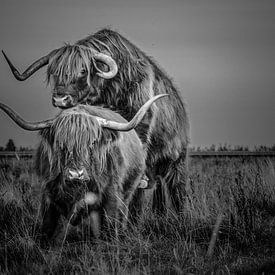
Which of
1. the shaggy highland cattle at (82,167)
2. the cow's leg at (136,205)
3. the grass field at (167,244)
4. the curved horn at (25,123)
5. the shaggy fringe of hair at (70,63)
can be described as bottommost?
the cow's leg at (136,205)

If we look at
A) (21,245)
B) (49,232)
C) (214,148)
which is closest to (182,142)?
(49,232)

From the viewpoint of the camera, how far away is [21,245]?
20.0 ft

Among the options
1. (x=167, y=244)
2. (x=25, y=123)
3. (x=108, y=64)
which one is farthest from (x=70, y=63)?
(x=167, y=244)

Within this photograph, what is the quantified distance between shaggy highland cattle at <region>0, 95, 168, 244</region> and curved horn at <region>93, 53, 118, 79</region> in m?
1.18

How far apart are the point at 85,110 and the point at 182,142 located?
110 inches

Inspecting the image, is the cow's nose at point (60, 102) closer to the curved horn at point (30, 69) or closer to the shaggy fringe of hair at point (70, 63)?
the shaggy fringe of hair at point (70, 63)

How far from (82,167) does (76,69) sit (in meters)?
1.94

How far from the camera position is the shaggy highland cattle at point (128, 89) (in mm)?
8219

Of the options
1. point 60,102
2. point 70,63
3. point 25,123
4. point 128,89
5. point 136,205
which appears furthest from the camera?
point 128,89

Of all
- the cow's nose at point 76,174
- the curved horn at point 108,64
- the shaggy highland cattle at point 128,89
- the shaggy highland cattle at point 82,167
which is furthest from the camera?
the curved horn at point 108,64

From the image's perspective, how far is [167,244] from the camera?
610 cm

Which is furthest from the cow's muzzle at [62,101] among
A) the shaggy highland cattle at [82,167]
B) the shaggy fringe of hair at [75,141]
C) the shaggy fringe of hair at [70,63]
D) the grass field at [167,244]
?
the grass field at [167,244]

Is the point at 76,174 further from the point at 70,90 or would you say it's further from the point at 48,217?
the point at 70,90

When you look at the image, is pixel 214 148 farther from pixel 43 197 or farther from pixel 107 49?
pixel 43 197
